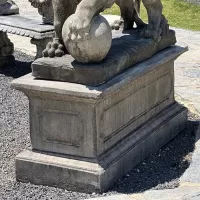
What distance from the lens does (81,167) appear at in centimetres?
533

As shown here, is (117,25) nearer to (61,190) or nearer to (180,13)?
(61,190)

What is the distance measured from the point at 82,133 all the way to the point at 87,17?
93 cm

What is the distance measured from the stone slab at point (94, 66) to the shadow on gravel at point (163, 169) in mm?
912

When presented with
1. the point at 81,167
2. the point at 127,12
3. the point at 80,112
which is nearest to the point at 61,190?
the point at 81,167

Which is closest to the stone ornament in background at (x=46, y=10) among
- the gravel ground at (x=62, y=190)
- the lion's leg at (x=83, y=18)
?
the gravel ground at (x=62, y=190)

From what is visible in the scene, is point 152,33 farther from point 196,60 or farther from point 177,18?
point 177,18

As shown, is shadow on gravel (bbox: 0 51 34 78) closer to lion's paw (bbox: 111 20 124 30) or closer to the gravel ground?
the gravel ground

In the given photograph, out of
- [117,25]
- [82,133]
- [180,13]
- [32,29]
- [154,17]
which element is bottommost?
[180,13]

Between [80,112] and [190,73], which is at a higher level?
[80,112]

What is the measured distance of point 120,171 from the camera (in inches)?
221

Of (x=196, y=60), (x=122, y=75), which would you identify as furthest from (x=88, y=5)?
(x=196, y=60)

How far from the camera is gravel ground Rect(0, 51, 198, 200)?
5434 mm

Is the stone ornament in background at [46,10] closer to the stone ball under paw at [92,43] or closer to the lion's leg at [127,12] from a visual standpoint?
the lion's leg at [127,12]

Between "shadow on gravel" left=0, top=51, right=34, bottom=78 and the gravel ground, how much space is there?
130cm
